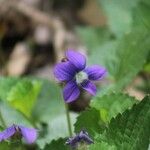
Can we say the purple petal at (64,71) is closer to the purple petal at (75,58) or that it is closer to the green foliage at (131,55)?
the purple petal at (75,58)

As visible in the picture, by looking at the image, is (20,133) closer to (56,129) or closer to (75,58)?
(75,58)

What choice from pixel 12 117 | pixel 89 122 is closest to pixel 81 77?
pixel 89 122

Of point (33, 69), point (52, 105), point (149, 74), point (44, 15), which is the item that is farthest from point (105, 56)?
point (44, 15)

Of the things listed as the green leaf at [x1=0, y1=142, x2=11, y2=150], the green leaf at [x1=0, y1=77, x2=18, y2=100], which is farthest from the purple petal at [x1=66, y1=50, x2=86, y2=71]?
the green leaf at [x1=0, y1=77, x2=18, y2=100]

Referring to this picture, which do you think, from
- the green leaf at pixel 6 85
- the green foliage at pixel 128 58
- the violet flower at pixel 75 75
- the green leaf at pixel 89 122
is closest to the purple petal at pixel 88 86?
the violet flower at pixel 75 75

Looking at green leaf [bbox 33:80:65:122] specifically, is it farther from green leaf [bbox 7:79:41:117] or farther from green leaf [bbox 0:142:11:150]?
green leaf [bbox 0:142:11:150]

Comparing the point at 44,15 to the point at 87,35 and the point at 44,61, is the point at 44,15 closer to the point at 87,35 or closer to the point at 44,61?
the point at 44,61
